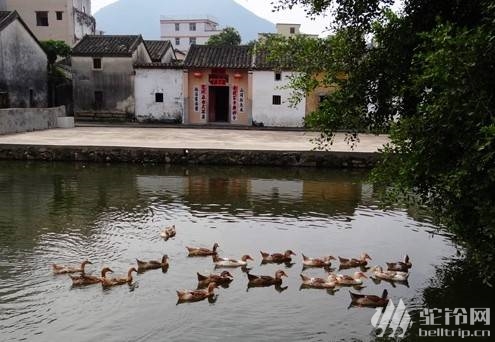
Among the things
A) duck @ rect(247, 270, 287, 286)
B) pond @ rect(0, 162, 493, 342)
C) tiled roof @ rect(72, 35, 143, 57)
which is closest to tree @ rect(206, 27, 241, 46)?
tiled roof @ rect(72, 35, 143, 57)

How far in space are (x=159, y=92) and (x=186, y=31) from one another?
148 feet

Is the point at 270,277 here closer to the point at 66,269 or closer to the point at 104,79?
the point at 66,269

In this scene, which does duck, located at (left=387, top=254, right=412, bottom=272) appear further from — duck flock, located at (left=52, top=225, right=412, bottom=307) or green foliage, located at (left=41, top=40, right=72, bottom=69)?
green foliage, located at (left=41, top=40, right=72, bottom=69)

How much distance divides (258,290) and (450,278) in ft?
10.7

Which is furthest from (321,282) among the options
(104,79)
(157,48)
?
(157,48)

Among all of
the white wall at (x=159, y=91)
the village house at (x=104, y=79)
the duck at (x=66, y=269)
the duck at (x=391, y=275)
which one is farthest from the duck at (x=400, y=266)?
the village house at (x=104, y=79)

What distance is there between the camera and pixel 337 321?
7.44 meters

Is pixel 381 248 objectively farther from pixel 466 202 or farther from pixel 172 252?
pixel 466 202

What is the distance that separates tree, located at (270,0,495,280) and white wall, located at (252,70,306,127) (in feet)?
74.1

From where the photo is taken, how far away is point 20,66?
30.2 m

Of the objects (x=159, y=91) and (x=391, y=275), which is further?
(x=159, y=91)

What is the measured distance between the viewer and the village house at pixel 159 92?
3225cm

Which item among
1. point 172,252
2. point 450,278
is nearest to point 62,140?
point 172,252

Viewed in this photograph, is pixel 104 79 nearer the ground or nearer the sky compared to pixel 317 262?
nearer the sky
